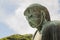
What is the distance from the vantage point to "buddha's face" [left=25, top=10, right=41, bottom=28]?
209 inches

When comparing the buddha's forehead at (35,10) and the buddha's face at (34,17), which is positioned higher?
the buddha's forehead at (35,10)

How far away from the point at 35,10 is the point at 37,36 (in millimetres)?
507

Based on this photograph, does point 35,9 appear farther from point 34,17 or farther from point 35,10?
point 34,17

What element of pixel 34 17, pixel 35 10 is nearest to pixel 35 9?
pixel 35 10

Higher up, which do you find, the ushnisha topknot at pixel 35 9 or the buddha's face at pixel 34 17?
the ushnisha topknot at pixel 35 9

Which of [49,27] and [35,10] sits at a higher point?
[35,10]

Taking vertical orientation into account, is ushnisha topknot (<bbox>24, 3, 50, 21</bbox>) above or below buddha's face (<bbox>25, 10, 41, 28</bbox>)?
above

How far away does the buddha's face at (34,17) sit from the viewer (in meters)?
5.30

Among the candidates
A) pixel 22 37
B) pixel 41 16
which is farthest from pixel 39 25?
pixel 22 37

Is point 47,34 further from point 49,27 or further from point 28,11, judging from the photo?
point 28,11

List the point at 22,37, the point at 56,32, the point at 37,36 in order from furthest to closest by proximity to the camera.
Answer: the point at 22,37 → the point at 37,36 → the point at 56,32

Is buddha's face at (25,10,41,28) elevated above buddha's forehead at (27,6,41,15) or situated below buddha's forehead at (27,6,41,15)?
below

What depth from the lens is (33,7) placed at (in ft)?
17.4

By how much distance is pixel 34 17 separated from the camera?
5309 millimetres
